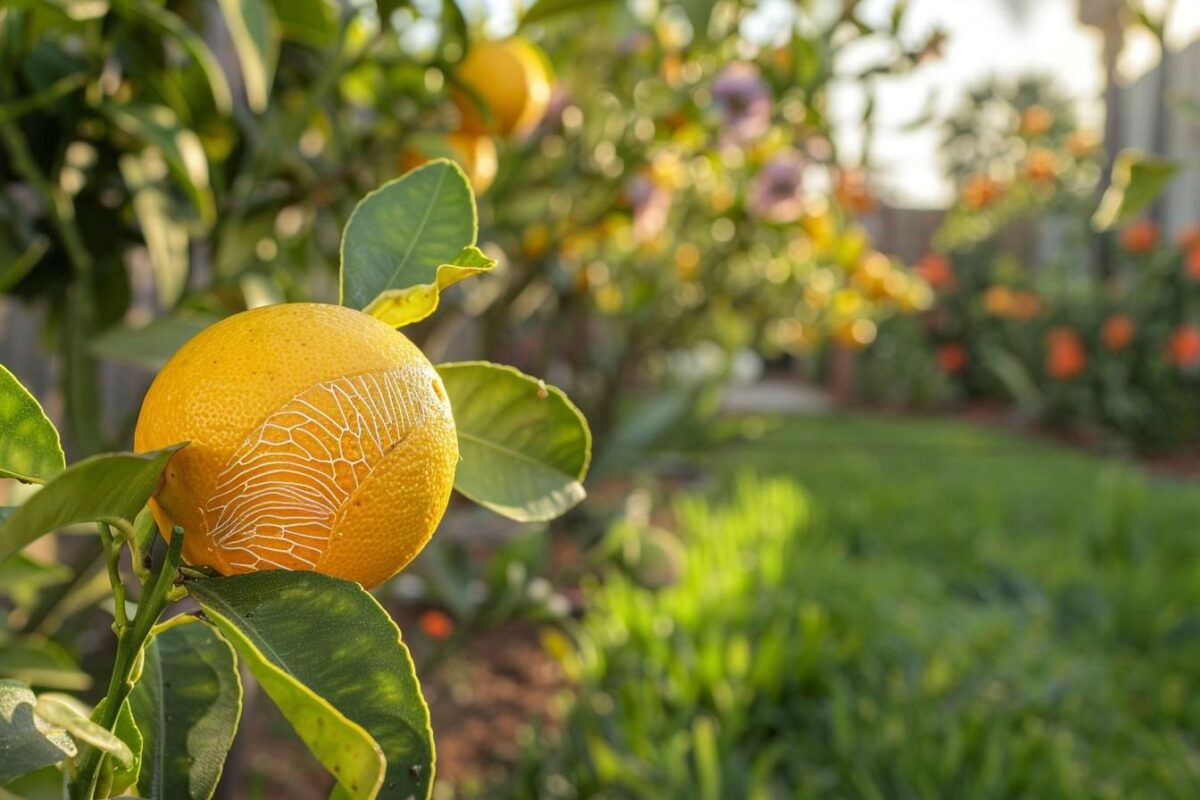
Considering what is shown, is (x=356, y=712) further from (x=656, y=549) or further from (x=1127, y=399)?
(x=1127, y=399)

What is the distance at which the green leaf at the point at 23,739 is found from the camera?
0.26m

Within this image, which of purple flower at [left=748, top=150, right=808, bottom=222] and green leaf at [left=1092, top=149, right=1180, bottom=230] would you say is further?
purple flower at [left=748, top=150, right=808, bottom=222]

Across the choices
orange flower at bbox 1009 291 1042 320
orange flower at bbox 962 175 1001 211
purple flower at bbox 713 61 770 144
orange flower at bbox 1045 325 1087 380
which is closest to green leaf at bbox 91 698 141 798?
purple flower at bbox 713 61 770 144

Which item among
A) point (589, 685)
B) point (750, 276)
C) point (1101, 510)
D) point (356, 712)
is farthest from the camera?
point (1101, 510)

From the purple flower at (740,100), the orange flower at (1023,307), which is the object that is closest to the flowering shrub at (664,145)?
the purple flower at (740,100)

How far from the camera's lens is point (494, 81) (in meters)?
0.80

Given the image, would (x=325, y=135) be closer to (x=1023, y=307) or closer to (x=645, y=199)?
(x=645, y=199)

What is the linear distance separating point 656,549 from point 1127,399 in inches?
151

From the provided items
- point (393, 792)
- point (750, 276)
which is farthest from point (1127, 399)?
point (393, 792)

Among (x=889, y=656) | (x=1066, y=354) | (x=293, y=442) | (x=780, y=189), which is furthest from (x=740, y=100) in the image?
(x=1066, y=354)

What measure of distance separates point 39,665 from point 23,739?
460 millimetres

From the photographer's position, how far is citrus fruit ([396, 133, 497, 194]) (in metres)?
0.80

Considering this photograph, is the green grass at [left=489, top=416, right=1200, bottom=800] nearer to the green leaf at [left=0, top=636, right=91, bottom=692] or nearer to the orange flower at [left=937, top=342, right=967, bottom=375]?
the green leaf at [left=0, top=636, right=91, bottom=692]

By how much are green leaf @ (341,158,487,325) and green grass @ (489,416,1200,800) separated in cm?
101
